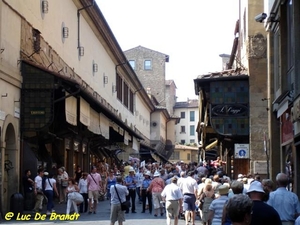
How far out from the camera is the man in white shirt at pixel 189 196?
20.5m

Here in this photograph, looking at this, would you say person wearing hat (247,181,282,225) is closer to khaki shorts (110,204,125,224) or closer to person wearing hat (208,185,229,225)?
person wearing hat (208,185,229,225)

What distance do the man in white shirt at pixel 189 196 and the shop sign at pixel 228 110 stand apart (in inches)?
229

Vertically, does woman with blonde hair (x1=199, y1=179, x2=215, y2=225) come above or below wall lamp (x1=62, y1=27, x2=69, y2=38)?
below

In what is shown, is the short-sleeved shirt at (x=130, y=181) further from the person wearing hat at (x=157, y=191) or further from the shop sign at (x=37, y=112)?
the shop sign at (x=37, y=112)

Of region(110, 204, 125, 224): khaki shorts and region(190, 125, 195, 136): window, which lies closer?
region(110, 204, 125, 224): khaki shorts

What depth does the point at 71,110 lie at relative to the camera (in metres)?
24.0

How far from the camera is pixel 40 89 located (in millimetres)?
22547

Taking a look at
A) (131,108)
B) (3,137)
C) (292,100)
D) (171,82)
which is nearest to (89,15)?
(3,137)

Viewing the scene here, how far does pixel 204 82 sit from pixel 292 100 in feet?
29.6

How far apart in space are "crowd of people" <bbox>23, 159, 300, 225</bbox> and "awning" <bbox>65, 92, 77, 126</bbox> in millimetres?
1996

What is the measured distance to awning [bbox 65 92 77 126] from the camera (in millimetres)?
23312

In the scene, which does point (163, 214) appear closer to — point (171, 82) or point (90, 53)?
point (90, 53)

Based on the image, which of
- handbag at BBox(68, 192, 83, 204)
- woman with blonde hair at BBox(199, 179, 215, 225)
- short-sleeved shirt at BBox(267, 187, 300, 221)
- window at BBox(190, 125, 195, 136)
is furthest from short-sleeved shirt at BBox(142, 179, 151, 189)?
window at BBox(190, 125, 195, 136)

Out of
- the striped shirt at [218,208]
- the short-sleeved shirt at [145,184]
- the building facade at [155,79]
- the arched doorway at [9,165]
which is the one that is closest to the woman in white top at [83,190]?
the short-sleeved shirt at [145,184]
